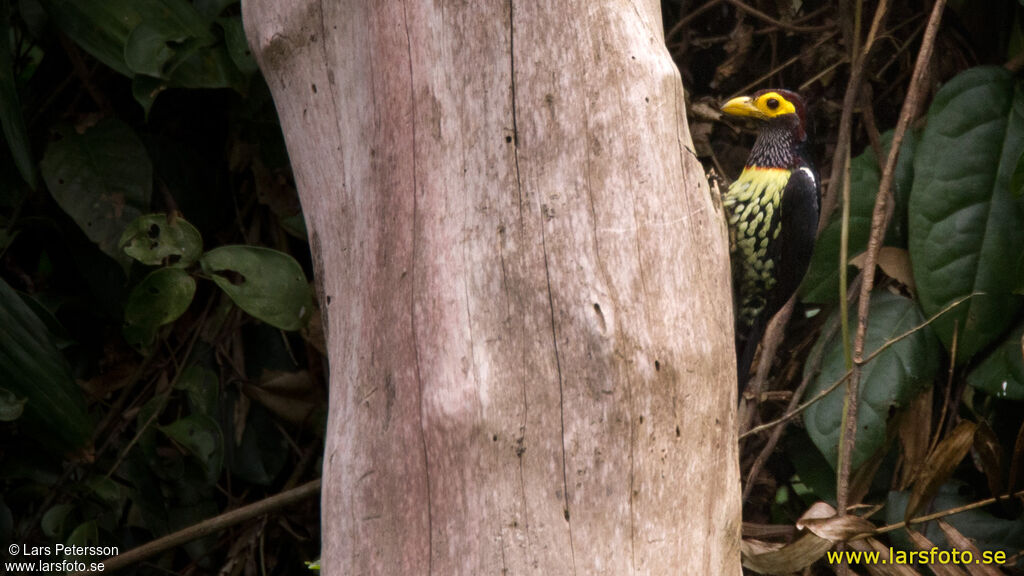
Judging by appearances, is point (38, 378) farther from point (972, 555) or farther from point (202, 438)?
point (972, 555)

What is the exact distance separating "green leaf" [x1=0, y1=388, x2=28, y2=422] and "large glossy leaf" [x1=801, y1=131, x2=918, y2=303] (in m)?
1.29

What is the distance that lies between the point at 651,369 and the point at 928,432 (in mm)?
787

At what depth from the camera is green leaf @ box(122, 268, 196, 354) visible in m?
1.47

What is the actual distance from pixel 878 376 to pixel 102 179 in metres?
1.40

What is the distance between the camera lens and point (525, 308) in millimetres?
929

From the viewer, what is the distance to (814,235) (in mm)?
1352

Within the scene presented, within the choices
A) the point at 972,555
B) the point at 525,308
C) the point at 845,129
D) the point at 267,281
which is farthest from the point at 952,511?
the point at 267,281

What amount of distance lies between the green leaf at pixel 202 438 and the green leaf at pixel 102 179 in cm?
32

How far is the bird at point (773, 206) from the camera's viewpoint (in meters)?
1.32

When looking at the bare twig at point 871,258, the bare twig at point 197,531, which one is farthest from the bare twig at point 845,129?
the bare twig at point 197,531

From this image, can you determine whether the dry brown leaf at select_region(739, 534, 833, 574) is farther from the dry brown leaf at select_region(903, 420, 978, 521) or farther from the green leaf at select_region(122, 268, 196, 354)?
the green leaf at select_region(122, 268, 196, 354)

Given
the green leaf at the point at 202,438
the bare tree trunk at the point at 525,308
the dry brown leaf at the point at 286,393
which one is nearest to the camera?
the bare tree trunk at the point at 525,308

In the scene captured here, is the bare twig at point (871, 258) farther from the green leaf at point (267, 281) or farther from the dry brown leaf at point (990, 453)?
the green leaf at point (267, 281)

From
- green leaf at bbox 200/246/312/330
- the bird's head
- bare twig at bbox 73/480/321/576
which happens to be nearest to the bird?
the bird's head
